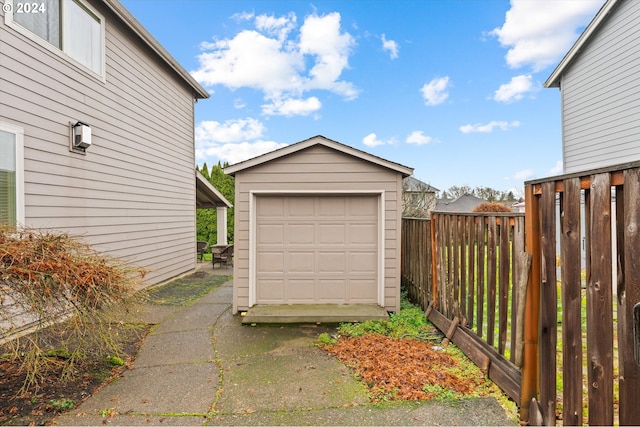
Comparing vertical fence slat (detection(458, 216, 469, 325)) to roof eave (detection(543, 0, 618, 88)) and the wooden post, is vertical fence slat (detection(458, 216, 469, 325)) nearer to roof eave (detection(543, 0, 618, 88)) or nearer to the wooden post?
the wooden post

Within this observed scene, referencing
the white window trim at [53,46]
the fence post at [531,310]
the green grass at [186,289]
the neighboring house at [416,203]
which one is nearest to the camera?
the fence post at [531,310]

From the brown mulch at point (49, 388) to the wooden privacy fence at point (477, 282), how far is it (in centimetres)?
399

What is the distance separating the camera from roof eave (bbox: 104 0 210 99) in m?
6.67

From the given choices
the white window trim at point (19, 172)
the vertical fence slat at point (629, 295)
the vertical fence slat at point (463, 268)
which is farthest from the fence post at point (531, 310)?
the white window trim at point (19, 172)

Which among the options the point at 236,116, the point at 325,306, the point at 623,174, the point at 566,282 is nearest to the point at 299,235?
the point at 325,306

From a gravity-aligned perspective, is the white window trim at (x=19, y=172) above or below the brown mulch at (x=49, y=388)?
above

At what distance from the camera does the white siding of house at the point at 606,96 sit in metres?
8.01

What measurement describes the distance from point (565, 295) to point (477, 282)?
5.55ft

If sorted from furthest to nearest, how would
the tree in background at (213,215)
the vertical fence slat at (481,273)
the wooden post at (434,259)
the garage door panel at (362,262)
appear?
1. the tree in background at (213,215)
2. the garage door panel at (362,262)
3. the wooden post at (434,259)
4. the vertical fence slat at (481,273)

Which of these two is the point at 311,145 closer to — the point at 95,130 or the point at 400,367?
the point at 400,367

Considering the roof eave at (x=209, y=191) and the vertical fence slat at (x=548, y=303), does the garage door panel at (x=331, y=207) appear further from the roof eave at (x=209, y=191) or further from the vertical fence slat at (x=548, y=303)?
the roof eave at (x=209, y=191)

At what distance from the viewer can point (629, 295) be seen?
1725mm

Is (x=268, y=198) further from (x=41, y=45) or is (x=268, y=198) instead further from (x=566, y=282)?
(x=566, y=282)

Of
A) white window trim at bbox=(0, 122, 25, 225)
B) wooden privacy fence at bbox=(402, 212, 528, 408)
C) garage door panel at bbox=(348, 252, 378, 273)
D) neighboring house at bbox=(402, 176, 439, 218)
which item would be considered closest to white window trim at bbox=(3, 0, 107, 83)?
white window trim at bbox=(0, 122, 25, 225)
